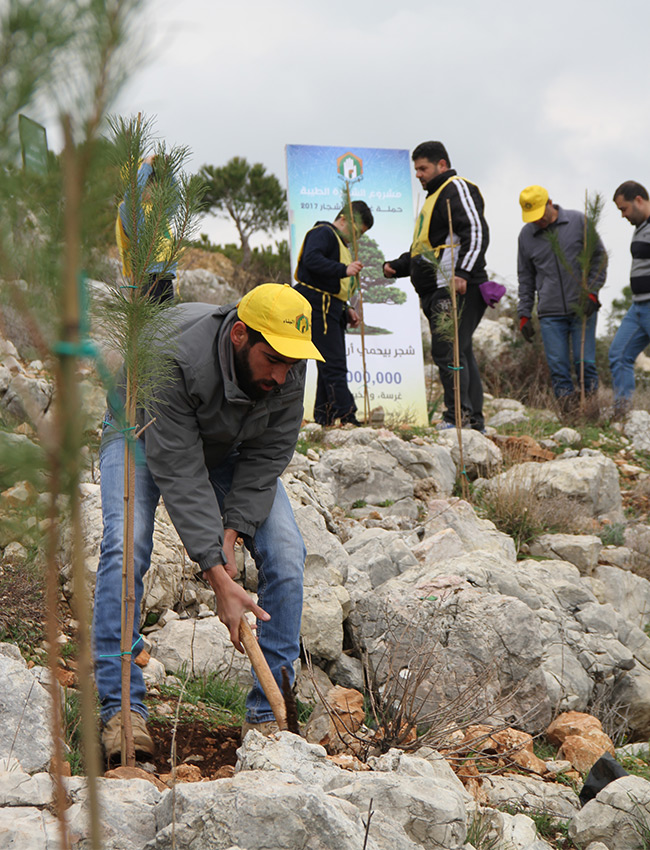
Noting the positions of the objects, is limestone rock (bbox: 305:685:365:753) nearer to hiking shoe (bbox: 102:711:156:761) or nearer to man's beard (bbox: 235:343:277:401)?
hiking shoe (bbox: 102:711:156:761)

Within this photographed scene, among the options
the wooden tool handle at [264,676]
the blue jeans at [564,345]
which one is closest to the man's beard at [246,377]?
the wooden tool handle at [264,676]

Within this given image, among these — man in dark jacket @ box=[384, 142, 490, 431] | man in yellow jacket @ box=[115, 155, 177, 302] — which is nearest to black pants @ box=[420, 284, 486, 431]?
man in dark jacket @ box=[384, 142, 490, 431]

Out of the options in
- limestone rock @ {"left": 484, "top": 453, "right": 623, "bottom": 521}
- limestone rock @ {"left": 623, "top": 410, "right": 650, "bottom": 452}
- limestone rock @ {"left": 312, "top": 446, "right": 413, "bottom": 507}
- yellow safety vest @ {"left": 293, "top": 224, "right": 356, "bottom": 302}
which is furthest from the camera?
limestone rock @ {"left": 623, "top": 410, "right": 650, "bottom": 452}

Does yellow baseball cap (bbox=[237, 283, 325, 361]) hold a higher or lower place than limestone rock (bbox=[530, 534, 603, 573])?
higher

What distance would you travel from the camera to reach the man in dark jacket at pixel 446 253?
6473mm

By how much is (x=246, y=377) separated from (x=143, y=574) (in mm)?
777

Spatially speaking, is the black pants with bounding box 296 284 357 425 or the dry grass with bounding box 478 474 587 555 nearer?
the dry grass with bounding box 478 474 587 555

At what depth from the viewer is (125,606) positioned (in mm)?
2496

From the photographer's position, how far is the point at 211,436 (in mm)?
2998

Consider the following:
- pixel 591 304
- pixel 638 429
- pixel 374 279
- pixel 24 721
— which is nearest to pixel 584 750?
pixel 24 721

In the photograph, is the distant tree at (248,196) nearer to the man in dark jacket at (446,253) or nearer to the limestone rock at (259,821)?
the man in dark jacket at (446,253)

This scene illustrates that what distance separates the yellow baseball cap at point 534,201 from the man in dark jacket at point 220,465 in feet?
17.9

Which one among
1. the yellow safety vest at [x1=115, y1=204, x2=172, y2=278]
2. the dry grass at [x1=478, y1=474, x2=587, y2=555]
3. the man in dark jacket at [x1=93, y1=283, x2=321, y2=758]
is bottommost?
the dry grass at [x1=478, y1=474, x2=587, y2=555]

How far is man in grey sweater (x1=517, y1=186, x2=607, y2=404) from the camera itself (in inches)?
317
